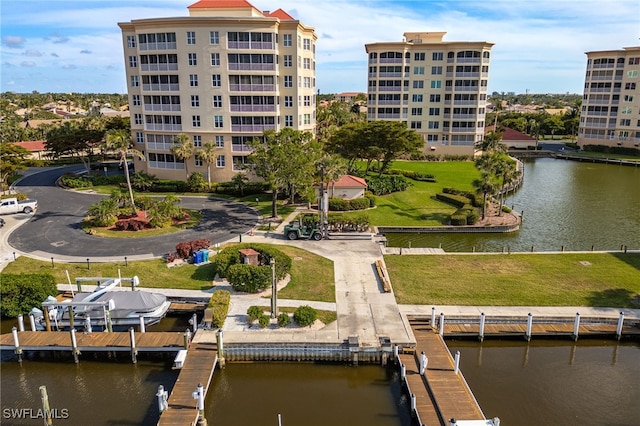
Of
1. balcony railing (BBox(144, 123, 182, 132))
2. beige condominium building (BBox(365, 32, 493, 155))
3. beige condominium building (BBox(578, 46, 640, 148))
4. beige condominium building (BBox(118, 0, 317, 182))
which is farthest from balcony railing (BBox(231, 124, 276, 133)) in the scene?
beige condominium building (BBox(578, 46, 640, 148))

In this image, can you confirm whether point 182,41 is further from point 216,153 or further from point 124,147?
point 124,147

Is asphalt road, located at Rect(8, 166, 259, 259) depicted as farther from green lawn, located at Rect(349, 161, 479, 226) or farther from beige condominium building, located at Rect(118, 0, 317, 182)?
green lawn, located at Rect(349, 161, 479, 226)

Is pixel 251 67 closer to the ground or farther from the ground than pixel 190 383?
farther from the ground

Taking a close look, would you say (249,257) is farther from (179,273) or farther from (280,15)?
(280,15)

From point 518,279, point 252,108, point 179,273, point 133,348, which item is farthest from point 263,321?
point 252,108

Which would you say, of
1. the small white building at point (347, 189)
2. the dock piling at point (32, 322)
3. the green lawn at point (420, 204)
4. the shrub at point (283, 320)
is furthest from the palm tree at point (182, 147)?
the shrub at point (283, 320)

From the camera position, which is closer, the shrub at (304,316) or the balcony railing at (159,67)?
the shrub at (304,316)

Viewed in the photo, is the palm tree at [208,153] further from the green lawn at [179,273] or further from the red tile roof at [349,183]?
the green lawn at [179,273]
